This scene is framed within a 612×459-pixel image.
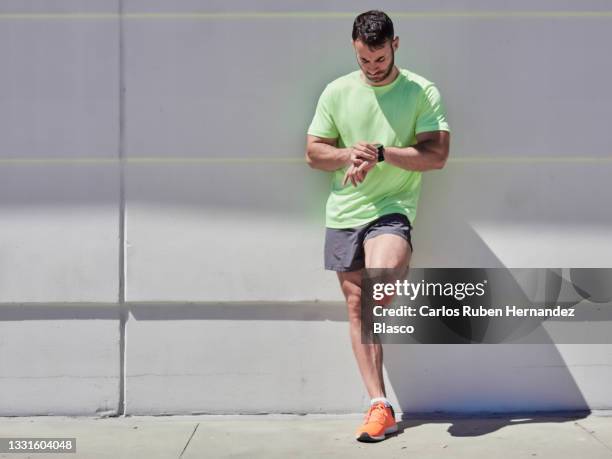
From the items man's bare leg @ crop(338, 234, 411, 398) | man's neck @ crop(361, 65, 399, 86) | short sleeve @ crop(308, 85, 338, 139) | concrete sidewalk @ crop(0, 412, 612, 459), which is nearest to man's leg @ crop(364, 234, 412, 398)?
man's bare leg @ crop(338, 234, 411, 398)

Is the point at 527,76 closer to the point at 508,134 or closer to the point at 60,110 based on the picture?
the point at 508,134

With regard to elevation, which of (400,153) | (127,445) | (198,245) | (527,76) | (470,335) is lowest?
(127,445)

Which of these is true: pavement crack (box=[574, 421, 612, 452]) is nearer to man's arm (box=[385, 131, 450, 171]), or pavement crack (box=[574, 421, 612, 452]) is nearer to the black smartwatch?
man's arm (box=[385, 131, 450, 171])

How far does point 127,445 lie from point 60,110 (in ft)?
6.04

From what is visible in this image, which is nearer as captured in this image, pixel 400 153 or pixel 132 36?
pixel 400 153

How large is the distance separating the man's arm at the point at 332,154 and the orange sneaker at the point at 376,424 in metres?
1.23

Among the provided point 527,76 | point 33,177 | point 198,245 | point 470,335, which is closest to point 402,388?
point 470,335

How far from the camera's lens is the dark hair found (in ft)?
16.9

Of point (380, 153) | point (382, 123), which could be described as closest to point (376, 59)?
point (382, 123)

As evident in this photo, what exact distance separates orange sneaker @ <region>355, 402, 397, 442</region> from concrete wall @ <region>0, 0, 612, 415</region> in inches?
19.7

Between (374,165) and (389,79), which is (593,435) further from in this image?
(389,79)

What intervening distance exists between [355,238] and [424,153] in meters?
0.55

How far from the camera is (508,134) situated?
5840 millimetres

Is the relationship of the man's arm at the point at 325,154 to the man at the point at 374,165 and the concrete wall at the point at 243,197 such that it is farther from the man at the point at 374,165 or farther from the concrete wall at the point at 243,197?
the concrete wall at the point at 243,197
